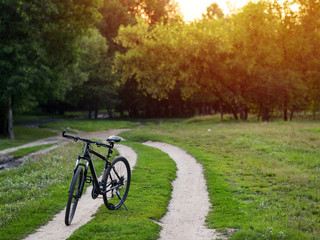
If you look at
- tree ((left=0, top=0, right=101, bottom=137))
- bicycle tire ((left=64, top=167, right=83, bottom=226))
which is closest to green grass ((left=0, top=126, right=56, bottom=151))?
tree ((left=0, top=0, right=101, bottom=137))

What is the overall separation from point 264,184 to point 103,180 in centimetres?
612

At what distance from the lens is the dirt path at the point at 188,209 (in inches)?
324

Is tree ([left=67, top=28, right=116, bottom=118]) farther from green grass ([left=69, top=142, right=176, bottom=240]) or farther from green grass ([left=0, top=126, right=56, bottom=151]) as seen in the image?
green grass ([left=69, top=142, right=176, bottom=240])

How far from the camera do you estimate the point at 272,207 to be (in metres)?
10.0

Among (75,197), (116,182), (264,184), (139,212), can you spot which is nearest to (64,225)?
(75,197)

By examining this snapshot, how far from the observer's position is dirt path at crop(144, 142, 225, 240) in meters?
8.24

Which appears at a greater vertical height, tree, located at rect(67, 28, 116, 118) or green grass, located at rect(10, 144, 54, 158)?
tree, located at rect(67, 28, 116, 118)

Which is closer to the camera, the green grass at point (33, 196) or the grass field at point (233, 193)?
the grass field at point (233, 193)

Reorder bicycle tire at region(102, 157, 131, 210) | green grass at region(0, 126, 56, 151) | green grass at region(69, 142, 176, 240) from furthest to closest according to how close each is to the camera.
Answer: green grass at region(0, 126, 56, 151) → bicycle tire at region(102, 157, 131, 210) → green grass at region(69, 142, 176, 240)

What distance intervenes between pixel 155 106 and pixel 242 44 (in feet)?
89.2

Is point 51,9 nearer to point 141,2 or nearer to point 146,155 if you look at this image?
point 146,155

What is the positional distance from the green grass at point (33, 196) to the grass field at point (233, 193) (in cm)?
2

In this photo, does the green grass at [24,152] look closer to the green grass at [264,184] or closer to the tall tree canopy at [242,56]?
the green grass at [264,184]

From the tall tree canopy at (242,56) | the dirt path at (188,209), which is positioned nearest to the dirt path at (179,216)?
the dirt path at (188,209)
